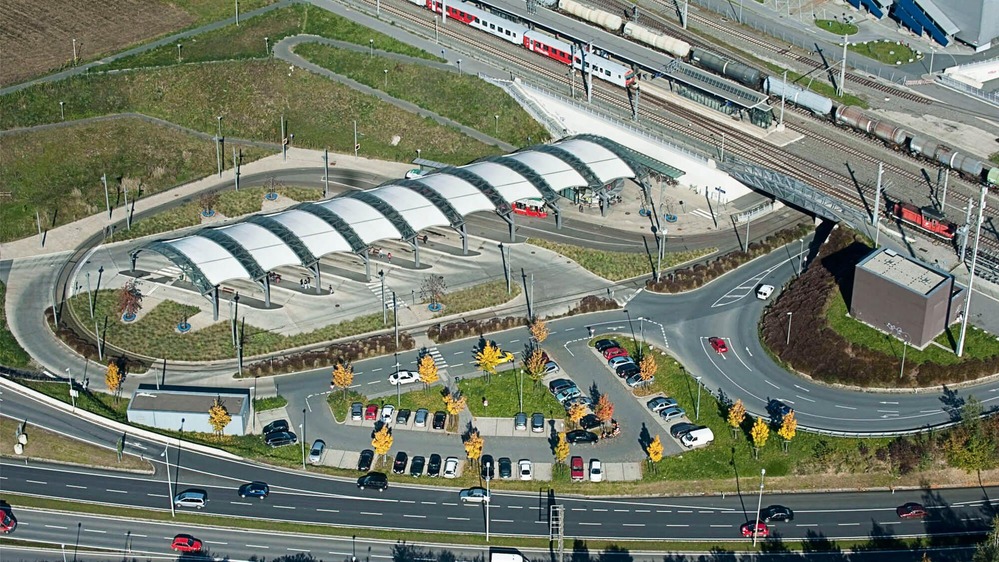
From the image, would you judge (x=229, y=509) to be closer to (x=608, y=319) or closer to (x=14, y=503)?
(x=14, y=503)

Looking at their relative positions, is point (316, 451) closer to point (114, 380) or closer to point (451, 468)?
point (451, 468)

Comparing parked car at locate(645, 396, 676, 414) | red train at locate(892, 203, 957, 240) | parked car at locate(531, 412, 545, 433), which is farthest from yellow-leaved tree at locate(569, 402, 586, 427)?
red train at locate(892, 203, 957, 240)

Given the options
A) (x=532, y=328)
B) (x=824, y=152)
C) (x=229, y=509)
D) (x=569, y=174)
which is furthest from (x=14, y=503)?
(x=824, y=152)

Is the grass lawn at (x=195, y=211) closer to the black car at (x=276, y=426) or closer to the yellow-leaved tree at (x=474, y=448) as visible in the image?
the black car at (x=276, y=426)

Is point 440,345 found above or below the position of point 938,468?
→ above

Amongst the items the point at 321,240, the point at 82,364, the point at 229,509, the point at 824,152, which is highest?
the point at 824,152

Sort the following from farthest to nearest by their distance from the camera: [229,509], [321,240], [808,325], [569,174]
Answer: [569,174]
[321,240]
[808,325]
[229,509]

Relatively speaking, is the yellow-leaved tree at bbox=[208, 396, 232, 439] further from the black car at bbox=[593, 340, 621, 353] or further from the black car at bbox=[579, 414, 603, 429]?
the black car at bbox=[593, 340, 621, 353]
